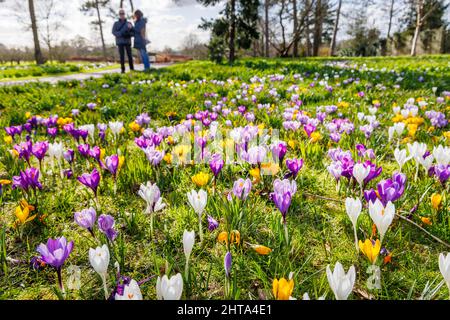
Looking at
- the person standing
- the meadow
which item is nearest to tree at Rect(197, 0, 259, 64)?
the person standing

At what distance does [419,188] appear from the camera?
1.82 m

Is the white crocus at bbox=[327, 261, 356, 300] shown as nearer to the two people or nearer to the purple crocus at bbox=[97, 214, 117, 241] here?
the purple crocus at bbox=[97, 214, 117, 241]

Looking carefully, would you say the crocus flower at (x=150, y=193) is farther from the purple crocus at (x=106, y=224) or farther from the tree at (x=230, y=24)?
the tree at (x=230, y=24)

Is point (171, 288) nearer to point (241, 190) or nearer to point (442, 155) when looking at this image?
point (241, 190)

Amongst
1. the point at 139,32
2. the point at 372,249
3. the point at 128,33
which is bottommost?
the point at 372,249

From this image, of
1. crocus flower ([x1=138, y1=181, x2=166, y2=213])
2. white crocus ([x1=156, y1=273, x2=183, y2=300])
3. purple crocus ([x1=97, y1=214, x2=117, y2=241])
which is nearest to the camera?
white crocus ([x1=156, y1=273, x2=183, y2=300])

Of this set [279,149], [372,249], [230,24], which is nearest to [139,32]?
[230,24]

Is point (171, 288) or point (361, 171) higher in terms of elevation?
point (361, 171)

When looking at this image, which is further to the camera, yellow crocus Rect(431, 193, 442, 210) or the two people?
the two people

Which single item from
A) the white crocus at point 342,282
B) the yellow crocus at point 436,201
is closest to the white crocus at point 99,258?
the white crocus at point 342,282

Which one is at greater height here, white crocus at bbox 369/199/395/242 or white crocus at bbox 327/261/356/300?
white crocus at bbox 369/199/395/242
